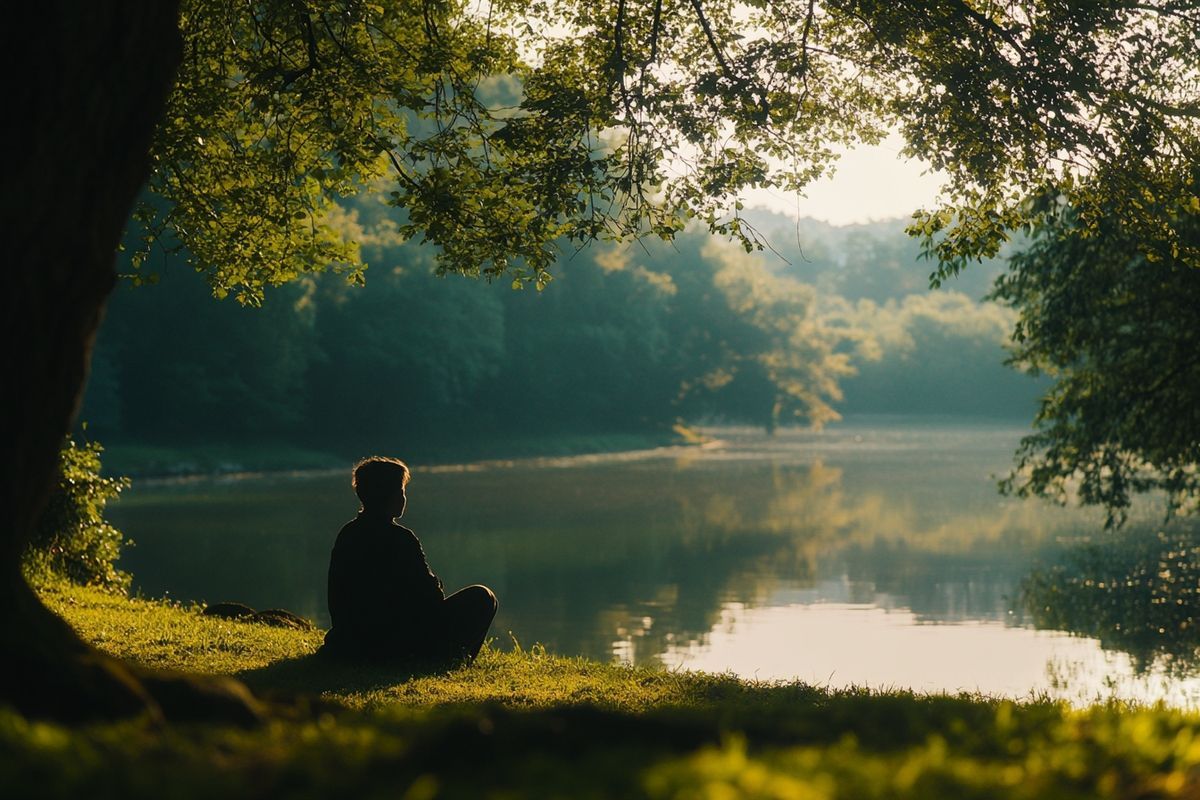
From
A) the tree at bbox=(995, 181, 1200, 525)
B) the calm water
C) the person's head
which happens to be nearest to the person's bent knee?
the person's head

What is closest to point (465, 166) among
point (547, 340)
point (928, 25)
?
point (928, 25)

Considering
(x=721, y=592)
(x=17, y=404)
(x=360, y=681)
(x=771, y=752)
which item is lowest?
(x=721, y=592)

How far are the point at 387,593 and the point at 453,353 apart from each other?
155 feet

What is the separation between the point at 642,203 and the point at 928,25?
2981 millimetres

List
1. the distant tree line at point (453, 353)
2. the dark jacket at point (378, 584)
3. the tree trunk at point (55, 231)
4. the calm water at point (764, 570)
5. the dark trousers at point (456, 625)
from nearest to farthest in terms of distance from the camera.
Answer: the tree trunk at point (55, 231) < the dark jacket at point (378, 584) < the dark trousers at point (456, 625) < the calm water at point (764, 570) < the distant tree line at point (453, 353)

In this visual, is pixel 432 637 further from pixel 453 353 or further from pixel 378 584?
pixel 453 353

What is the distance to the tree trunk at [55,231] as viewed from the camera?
412 cm

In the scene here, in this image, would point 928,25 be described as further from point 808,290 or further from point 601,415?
point 808,290

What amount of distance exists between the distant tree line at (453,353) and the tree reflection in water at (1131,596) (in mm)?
28495

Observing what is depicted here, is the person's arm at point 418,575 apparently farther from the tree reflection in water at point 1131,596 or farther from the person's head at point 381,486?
Result: the tree reflection in water at point 1131,596

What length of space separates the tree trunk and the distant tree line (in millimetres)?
36872

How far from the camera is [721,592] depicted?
19766 millimetres

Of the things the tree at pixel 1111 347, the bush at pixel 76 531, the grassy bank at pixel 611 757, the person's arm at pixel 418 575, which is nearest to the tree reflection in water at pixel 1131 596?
the tree at pixel 1111 347

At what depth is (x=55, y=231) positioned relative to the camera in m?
4.24
